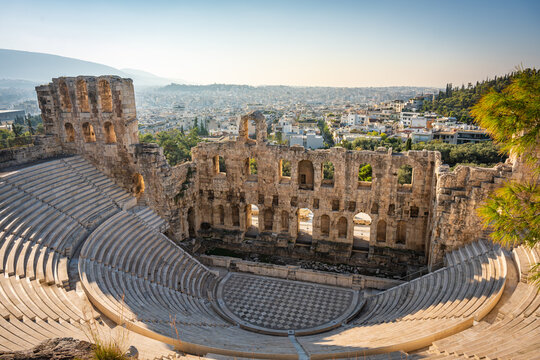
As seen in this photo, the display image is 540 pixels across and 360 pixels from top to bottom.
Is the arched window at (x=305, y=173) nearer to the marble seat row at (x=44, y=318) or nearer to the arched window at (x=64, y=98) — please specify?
the marble seat row at (x=44, y=318)

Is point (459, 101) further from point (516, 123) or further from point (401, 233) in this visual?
point (516, 123)

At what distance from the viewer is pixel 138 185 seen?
2634 centimetres

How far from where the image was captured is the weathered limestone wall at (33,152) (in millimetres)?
22031

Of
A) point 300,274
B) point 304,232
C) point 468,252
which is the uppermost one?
point 468,252

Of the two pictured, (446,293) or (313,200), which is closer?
(446,293)

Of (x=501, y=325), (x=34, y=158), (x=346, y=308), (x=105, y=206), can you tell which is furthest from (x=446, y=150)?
(x=34, y=158)

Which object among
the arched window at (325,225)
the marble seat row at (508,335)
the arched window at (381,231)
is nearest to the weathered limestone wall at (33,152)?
the arched window at (325,225)

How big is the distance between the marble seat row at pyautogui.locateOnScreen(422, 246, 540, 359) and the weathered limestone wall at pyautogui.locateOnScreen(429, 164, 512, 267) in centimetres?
502

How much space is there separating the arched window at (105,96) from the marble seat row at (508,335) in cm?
2416

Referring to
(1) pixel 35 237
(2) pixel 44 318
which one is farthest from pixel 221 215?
(2) pixel 44 318

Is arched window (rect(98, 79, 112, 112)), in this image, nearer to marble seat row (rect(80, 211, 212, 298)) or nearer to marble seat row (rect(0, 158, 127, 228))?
marble seat row (rect(0, 158, 127, 228))

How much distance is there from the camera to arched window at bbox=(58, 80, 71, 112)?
24859 millimetres

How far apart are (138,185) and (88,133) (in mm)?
5225

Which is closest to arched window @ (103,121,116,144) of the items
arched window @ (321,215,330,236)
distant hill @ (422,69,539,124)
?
arched window @ (321,215,330,236)
